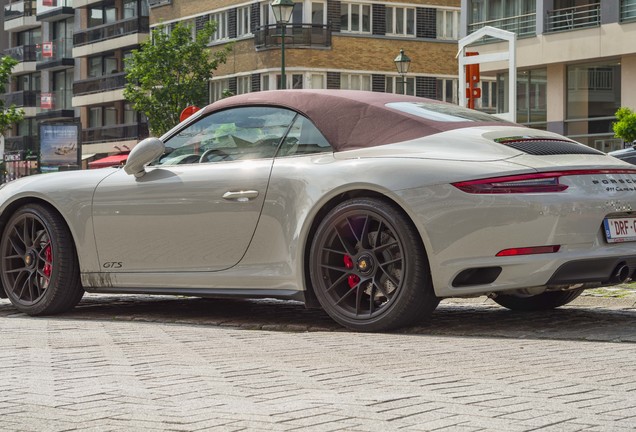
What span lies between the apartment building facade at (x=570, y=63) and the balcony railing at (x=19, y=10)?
5001 centimetres

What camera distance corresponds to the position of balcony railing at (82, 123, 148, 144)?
75.2 meters

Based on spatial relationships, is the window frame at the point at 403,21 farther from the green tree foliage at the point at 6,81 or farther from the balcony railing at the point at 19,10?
the balcony railing at the point at 19,10

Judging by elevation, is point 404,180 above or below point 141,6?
below

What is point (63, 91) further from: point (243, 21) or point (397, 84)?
point (397, 84)

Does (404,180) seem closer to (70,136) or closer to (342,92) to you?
(342,92)

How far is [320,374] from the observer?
5.44m

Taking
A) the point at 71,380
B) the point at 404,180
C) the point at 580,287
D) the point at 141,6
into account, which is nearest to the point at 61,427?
the point at 71,380

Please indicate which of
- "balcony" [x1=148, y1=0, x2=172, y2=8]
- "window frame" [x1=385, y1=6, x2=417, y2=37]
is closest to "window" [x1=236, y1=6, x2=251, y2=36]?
"window frame" [x1=385, y1=6, x2=417, y2=37]

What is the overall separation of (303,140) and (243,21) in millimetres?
58611

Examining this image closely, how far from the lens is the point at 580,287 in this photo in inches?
294

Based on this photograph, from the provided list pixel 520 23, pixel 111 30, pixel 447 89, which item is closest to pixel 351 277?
pixel 520 23

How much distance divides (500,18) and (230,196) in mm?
41549

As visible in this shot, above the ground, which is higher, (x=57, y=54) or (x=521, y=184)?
(x=57, y=54)

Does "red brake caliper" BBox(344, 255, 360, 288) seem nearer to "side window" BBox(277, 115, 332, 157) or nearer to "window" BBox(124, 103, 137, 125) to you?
"side window" BBox(277, 115, 332, 157)
